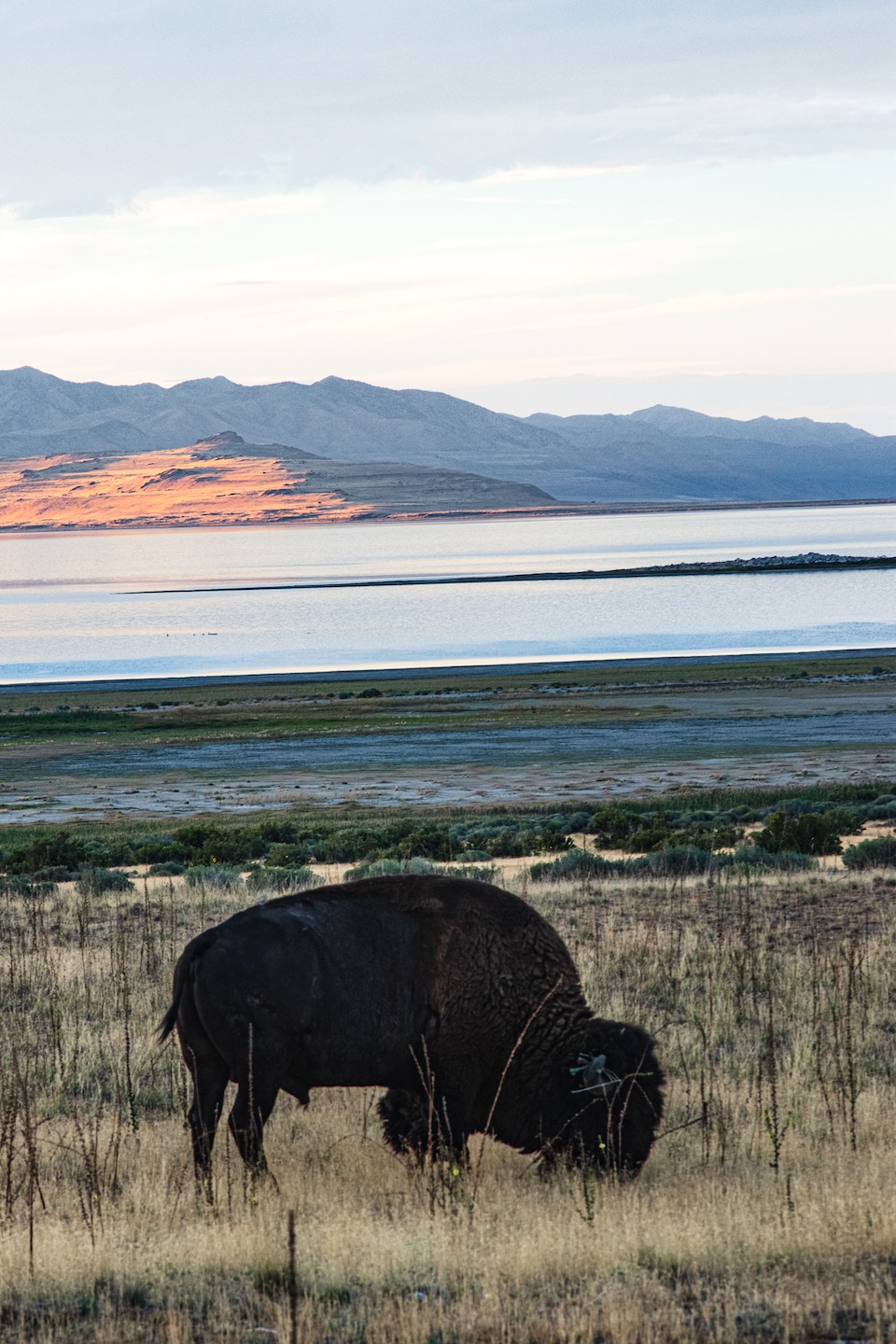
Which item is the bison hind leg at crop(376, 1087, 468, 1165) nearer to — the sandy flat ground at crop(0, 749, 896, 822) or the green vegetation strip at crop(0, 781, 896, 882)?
the green vegetation strip at crop(0, 781, 896, 882)

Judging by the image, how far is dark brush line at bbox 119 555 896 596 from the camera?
505ft

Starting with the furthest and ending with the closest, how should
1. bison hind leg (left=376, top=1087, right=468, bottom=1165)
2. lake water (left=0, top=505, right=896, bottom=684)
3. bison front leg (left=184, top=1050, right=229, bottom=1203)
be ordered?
lake water (left=0, top=505, right=896, bottom=684)
bison hind leg (left=376, top=1087, right=468, bottom=1165)
bison front leg (left=184, top=1050, right=229, bottom=1203)

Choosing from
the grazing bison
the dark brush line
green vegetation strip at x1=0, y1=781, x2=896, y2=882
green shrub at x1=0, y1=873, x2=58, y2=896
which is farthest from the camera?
the dark brush line

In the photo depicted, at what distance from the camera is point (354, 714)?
169ft

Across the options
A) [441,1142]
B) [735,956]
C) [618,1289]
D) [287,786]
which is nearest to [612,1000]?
[735,956]

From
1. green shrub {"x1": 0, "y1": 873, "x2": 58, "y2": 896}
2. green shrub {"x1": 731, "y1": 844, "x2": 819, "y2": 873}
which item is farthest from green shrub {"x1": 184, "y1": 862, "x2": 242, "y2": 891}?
green shrub {"x1": 731, "y1": 844, "x2": 819, "y2": 873}

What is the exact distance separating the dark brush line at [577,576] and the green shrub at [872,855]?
5219 inches

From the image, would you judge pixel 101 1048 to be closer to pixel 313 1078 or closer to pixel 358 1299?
pixel 313 1078

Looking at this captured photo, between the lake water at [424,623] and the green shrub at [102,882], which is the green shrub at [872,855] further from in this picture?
the lake water at [424,623]

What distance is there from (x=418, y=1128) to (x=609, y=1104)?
102cm

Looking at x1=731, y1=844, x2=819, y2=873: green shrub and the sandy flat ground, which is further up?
x1=731, y1=844, x2=819, y2=873: green shrub

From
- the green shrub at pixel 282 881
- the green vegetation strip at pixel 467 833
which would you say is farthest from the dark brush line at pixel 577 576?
the green shrub at pixel 282 881

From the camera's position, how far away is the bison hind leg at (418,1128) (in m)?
6.88

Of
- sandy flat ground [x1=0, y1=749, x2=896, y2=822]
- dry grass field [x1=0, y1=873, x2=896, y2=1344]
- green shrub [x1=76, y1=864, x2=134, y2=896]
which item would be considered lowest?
sandy flat ground [x1=0, y1=749, x2=896, y2=822]
